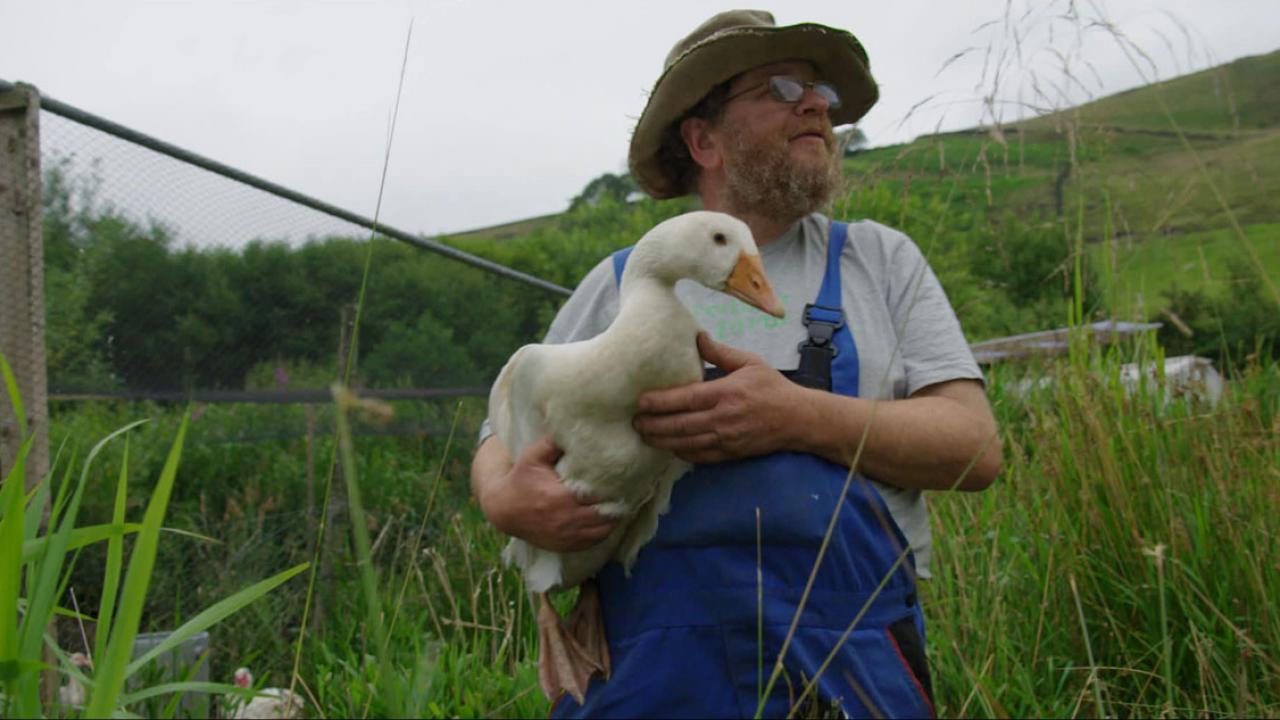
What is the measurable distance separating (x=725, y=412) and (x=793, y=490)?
8.8 inches

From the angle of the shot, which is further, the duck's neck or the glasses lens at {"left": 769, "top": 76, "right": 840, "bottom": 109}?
the glasses lens at {"left": 769, "top": 76, "right": 840, "bottom": 109}

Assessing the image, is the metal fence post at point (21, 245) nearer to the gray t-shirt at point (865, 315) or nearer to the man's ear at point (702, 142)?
the gray t-shirt at point (865, 315)

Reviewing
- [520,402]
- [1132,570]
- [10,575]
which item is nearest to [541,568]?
[520,402]

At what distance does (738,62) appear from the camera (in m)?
2.28

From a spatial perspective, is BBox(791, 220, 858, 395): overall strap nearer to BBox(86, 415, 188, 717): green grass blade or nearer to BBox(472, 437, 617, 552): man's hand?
BBox(472, 437, 617, 552): man's hand

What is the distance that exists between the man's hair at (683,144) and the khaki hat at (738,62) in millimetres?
30

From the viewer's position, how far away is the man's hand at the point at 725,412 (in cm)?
167

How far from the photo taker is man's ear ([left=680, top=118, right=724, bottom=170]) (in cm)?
240

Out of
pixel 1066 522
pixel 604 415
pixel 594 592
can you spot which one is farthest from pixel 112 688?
pixel 1066 522

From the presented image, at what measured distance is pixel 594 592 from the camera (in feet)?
6.45

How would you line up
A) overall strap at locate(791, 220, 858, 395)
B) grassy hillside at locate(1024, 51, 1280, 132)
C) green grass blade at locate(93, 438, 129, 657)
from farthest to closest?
overall strap at locate(791, 220, 858, 395) → grassy hillside at locate(1024, 51, 1280, 132) → green grass blade at locate(93, 438, 129, 657)

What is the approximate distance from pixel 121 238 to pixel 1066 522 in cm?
320

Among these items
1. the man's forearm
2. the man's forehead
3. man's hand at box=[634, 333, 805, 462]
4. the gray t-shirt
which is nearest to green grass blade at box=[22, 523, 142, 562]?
man's hand at box=[634, 333, 805, 462]

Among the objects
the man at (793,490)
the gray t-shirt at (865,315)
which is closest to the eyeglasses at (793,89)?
the man at (793,490)
